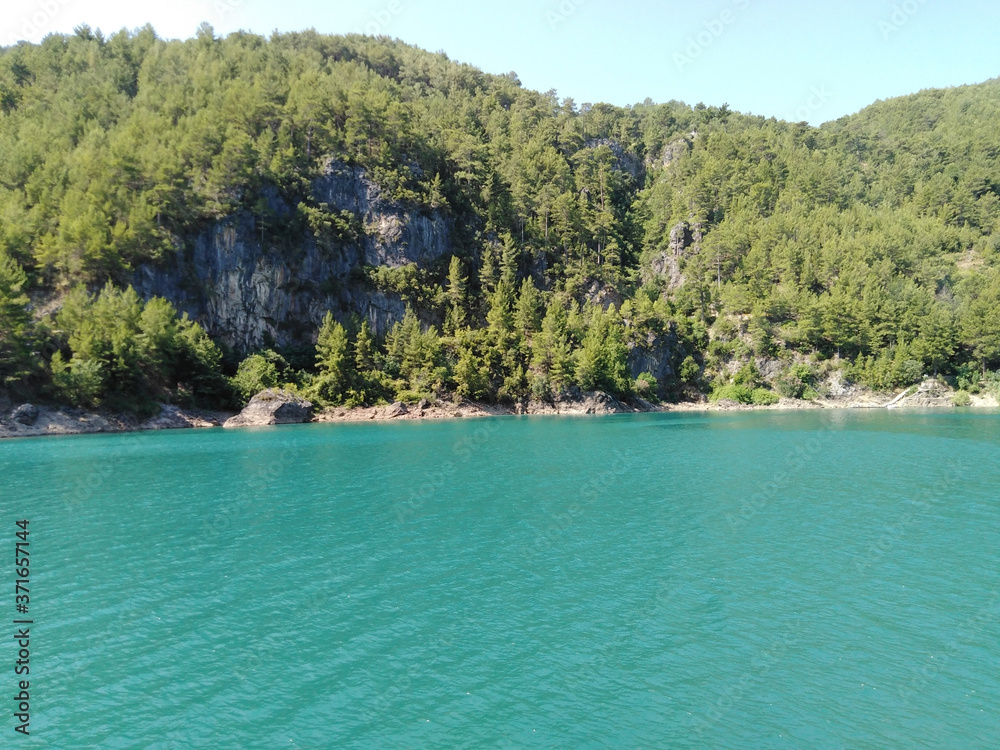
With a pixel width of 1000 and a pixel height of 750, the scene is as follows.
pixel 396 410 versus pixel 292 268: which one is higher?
pixel 292 268

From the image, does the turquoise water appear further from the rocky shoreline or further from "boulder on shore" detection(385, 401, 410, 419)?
"boulder on shore" detection(385, 401, 410, 419)

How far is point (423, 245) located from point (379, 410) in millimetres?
42545

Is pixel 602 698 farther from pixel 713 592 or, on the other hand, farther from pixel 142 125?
pixel 142 125

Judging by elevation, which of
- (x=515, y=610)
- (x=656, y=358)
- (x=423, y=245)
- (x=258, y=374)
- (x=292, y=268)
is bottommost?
(x=515, y=610)

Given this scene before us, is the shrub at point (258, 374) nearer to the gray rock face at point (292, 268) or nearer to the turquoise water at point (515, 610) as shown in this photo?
the gray rock face at point (292, 268)

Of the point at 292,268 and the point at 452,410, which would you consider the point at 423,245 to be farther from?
the point at 452,410

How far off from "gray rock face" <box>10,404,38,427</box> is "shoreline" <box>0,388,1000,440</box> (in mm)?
368

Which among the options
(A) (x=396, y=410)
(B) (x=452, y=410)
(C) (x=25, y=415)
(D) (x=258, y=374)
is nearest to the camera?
(C) (x=25, y=415)

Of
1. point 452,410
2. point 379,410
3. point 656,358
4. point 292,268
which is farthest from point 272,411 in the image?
point 656,358

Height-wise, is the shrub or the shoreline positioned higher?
the shrub

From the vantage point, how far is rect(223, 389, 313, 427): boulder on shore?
8769 cm

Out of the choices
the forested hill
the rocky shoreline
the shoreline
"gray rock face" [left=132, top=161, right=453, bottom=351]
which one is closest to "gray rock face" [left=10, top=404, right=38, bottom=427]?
the rocky shoreline

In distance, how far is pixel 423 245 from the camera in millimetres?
125312

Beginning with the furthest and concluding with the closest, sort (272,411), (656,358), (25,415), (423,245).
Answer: (423,245), (656,358), (272,411), (25,415)
